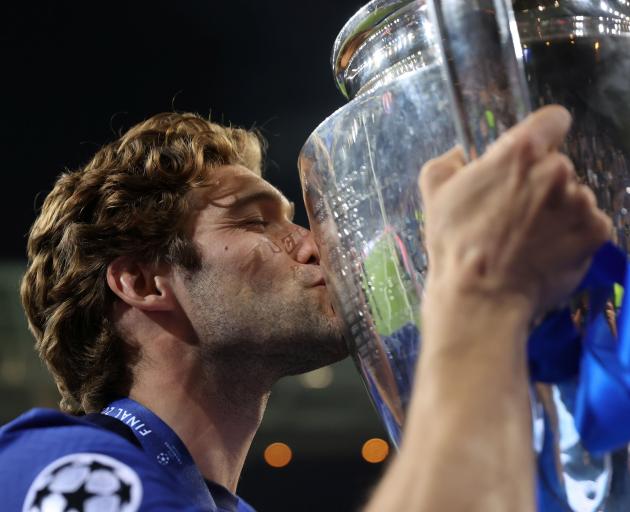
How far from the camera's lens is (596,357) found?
22.0 inches

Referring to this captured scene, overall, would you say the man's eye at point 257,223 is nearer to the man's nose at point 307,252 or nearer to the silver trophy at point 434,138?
the man's nose at point 307,252

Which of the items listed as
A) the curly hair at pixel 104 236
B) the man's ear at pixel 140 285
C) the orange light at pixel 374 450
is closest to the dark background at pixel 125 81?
the orange light at pixel 374 450

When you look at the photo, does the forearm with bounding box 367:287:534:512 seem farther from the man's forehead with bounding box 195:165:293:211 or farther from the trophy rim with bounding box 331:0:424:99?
the man's forehead with bounding box 195:165:293:211

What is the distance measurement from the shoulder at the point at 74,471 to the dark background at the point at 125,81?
7.58 feet

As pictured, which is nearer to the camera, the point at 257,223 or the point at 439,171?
the point at 439,171

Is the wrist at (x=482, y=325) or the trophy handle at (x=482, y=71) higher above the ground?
the trophy handle at (x=482, y=71)

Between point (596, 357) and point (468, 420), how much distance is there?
4.6 inches

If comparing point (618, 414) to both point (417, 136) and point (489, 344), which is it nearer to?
point (489, 344)

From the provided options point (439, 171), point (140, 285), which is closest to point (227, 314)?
point (140, 285)

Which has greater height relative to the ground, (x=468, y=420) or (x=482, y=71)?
(x=482, y=71)

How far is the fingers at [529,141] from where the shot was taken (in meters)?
0.49

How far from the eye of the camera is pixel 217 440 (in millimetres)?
1178

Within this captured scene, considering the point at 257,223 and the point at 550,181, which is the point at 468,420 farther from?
the point at 257,223

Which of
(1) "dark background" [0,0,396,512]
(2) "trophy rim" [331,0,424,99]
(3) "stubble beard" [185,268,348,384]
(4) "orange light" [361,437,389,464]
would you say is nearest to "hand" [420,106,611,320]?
(2) "trophy rim" [331,0,424,99]
